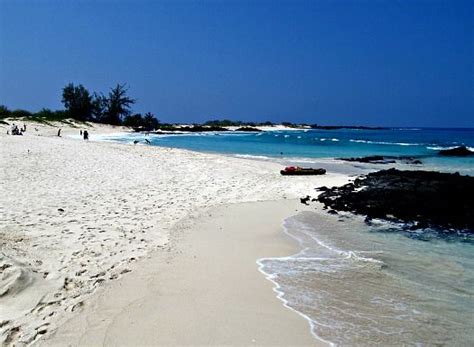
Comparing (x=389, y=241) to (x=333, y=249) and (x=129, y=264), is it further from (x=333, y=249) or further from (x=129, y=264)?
(x=129, y=264)

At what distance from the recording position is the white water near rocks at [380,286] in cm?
439

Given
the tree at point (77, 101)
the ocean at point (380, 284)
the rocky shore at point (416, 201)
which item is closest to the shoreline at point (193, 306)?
the ocean at point (380, 284)

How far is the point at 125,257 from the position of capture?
246 inches

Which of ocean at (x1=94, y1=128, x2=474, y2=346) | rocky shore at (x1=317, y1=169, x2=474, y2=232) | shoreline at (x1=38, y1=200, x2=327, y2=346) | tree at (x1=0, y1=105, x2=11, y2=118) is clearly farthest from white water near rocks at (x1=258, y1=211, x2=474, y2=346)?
tree at (x1=0, y1=105, x2=11, y2=118)

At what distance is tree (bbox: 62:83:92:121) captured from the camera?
8150 cm

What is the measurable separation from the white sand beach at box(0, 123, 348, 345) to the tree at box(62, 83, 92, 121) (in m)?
73.2

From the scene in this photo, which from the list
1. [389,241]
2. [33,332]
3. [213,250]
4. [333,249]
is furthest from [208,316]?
[389,241]

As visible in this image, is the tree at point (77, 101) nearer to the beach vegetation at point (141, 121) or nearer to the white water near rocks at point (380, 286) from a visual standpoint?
the beach vegetation at point (141, 121)

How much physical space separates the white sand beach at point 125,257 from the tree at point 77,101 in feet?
240

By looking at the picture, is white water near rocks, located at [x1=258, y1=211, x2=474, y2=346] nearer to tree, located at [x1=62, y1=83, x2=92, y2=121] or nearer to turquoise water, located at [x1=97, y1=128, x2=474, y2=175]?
turquoise water, located at [x1=97, y1=128, x2=474, y2=175]

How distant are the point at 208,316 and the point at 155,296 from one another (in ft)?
2.72

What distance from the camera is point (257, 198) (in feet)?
41.9

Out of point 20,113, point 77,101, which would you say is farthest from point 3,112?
point 77,101

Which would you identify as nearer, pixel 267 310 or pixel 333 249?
pixel 267 310
